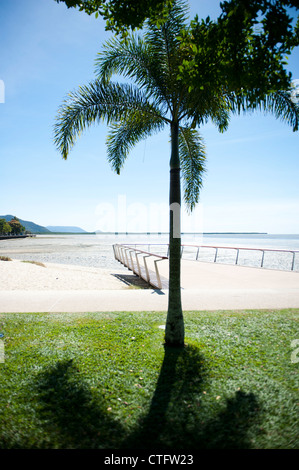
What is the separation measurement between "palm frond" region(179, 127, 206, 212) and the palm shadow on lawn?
4.09 meters

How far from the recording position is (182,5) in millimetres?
4816

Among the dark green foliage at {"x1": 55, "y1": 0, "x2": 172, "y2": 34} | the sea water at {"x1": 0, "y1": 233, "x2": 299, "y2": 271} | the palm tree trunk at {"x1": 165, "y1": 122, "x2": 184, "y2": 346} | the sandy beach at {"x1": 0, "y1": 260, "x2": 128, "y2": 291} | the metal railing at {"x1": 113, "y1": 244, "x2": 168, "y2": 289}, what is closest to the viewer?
the dark green foliage at {"x1": 55, "y1": 0, "x2": 172, "y2": 34}

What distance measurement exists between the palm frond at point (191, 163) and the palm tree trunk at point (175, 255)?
1.66 meters

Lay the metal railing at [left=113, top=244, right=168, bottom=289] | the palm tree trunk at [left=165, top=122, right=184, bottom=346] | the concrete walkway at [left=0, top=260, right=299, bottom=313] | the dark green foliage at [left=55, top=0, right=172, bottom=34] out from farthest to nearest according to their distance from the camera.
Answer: the metal railing at [left=113, top=244, right=168, bottom=289], the concrete walkway at [left=0, top=260, right=299, bottom=313], the palm tree trunk at [left=165, top=122, right=184, bottom=346], the dark green foliage at [left=55, top=0, right=172, bottom=34]

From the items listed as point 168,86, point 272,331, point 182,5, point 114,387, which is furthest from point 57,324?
point 182,5

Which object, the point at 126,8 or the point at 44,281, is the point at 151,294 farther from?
the point at 126,8

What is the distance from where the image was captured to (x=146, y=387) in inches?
139

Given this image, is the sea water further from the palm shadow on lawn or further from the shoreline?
the palm shadow on lawn

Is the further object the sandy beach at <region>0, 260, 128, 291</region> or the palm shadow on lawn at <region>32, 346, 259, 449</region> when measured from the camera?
the sandy beach at <region>0, 260, 128, 291</region>

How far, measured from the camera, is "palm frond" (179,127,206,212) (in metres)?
6.44

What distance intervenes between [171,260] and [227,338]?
167 cm

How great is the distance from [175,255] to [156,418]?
2428 mm

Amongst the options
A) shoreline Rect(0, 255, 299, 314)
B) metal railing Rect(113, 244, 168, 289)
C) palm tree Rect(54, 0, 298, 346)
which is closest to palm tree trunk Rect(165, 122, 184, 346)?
palm tree Rect(54, 0, 298, 346)
